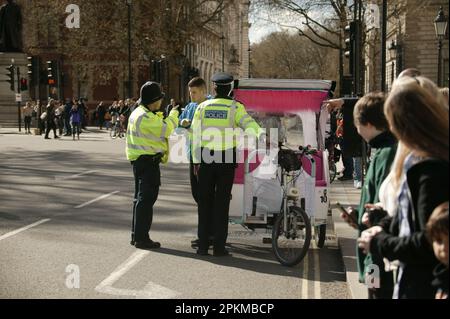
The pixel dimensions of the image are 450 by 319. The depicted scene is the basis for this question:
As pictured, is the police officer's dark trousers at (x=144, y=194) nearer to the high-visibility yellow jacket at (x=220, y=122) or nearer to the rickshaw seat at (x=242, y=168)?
the high-visibility yellow jacket at (x=220, y=122)

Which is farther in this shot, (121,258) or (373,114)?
(121,258)

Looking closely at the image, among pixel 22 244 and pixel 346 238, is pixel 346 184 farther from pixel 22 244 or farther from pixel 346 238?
pixel 22 244

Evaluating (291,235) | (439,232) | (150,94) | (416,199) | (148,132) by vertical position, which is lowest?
(291,235)

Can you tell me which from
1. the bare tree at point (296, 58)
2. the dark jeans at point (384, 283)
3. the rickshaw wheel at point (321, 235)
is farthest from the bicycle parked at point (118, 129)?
the bare tree at point (296, 58)

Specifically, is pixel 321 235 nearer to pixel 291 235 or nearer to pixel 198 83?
pixel 291 235

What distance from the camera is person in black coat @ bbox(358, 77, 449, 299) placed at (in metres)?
3.26

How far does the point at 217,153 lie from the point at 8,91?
1473 inches

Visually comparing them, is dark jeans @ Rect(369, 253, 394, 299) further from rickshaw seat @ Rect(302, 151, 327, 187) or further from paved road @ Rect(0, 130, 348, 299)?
rickshaw seat @ Rect(302, 151, 327, 187)

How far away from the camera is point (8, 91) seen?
4353 centimetres

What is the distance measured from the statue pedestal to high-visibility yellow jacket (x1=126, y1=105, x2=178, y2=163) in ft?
109

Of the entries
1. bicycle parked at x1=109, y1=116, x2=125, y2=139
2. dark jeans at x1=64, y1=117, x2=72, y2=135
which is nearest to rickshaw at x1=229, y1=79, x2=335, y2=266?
bicycle parked at x1=109, y1=116, x2=125, y2=139

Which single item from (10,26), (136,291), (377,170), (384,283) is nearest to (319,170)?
(136,291)

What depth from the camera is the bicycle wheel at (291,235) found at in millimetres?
7895
